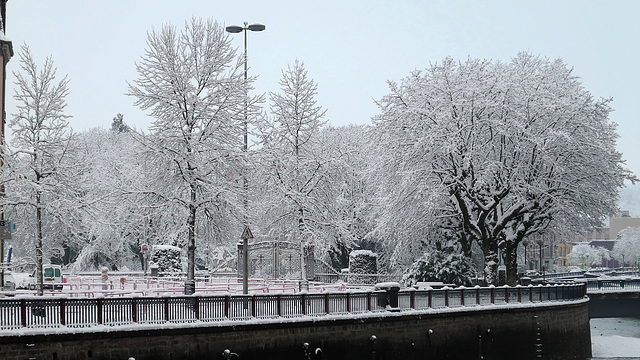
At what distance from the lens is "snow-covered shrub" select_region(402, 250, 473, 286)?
48094 millimetres

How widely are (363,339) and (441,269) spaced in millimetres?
19270

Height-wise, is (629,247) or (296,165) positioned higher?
(296,165)

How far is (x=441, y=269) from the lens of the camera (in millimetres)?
48156

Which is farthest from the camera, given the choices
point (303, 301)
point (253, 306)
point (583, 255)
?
point (583, 255)

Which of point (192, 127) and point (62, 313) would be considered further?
point (192, 127)

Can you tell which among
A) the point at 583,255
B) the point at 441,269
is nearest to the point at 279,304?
the point at 441,269

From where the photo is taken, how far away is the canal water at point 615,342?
45047 mm

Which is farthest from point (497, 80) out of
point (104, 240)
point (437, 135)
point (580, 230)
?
point (104, 240)

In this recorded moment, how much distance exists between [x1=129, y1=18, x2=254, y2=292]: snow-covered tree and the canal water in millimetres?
21567

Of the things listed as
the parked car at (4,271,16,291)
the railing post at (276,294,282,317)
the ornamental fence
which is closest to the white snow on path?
the ornamental fence

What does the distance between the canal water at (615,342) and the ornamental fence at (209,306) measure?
12.2 meters

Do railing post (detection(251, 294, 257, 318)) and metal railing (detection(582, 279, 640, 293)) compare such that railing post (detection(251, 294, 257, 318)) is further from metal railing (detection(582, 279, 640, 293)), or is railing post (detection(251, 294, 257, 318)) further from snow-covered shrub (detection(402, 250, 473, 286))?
metal railing (detection(582, 279, 640, 293))

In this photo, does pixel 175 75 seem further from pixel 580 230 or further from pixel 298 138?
pixel 580 230

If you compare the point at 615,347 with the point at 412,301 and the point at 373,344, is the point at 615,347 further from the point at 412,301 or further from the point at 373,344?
the point at 373,344
